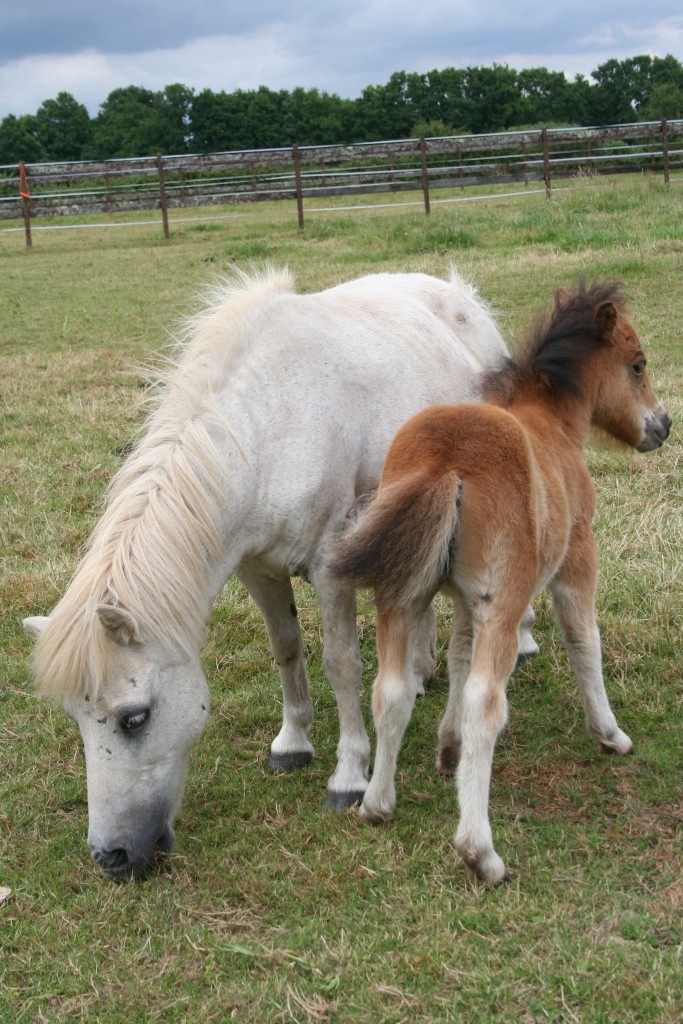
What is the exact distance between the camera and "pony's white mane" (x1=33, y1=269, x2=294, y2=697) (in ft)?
9.71

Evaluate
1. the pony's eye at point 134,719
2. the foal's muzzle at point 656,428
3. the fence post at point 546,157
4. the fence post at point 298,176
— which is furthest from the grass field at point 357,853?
the fence post at point 546,157

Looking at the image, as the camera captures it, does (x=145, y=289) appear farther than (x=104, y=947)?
Yes

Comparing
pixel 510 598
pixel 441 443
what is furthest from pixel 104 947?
pixel 441 443

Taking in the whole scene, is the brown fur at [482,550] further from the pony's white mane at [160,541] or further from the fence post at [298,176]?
the fence post at [298,176]

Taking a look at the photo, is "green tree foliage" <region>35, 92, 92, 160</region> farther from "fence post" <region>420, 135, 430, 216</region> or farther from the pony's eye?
the pony's eye

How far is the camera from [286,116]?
164 ft

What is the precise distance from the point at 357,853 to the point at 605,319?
2080 millimetres

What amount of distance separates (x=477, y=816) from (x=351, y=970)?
525 mm

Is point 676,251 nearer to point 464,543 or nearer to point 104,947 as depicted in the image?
point 464,543

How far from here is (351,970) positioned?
2.71m

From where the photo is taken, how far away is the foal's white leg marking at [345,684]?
140 inches

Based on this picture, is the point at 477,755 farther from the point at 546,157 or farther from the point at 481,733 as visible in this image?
the point at 546,157

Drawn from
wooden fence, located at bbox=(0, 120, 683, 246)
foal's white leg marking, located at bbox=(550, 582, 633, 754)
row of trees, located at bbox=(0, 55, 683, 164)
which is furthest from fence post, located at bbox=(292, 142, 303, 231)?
row of trees, located at bbox=(0, 55, 683, 164)

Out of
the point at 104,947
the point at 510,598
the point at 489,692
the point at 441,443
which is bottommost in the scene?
the point at 104,947
